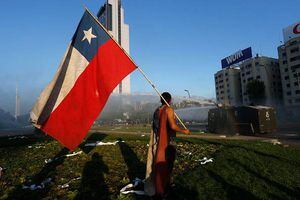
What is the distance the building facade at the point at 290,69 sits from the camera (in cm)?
7969

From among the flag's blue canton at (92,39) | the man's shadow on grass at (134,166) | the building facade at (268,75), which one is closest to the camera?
the flag's blue canton at (92,39)

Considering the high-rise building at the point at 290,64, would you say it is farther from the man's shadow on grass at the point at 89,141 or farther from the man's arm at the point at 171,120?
the man's arm at the point at 171,120

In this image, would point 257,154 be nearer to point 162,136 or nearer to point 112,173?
point 112,173

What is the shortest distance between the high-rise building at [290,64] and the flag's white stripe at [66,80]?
84.3 metres

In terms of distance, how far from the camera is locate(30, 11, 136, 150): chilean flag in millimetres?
6203

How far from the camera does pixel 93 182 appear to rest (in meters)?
7.43

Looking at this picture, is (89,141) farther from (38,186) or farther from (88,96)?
(88,96)

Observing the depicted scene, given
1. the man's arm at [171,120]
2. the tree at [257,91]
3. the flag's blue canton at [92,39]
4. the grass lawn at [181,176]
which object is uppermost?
the tree at [257,91]

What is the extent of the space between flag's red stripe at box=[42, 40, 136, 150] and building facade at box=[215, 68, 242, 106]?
345ft

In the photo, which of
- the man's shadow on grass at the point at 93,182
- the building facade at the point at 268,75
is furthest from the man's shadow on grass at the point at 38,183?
the building facade at the point at 268,75

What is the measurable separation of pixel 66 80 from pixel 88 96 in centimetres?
67

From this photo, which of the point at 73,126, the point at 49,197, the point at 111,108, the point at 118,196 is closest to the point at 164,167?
the point at 118,196

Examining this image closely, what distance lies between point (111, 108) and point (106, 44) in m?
194

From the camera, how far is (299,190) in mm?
6215
